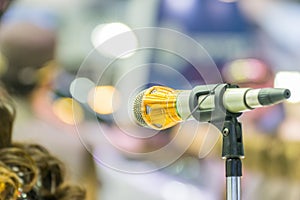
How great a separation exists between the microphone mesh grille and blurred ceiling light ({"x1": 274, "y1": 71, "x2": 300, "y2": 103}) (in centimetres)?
134

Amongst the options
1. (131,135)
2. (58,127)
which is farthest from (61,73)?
(131,135)

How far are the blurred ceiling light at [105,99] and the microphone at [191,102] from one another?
33 millimetres

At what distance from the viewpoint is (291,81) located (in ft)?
7.09

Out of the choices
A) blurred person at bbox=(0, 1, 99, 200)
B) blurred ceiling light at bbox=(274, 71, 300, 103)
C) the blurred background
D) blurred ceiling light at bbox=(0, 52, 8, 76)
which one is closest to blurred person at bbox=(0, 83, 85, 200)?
the blurred background

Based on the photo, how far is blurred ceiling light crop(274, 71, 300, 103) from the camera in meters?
2.10

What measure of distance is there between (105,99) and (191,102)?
12 cm

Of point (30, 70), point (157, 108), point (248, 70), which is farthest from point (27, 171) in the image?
point (248, 70)

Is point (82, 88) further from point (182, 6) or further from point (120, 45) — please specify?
point (182, 6)

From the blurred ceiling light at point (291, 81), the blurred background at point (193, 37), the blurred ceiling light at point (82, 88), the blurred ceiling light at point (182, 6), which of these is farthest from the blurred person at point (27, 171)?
the blurred ceiling light at point (182, 6)

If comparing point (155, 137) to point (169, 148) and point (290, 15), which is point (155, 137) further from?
point (290, 15)

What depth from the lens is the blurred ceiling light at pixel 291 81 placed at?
82.5 inches

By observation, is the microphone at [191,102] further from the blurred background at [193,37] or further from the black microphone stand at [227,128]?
the blurred background at [193,37]

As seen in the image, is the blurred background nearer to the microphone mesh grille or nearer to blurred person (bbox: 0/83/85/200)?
blurred person (bbox: 0/83/85/200)

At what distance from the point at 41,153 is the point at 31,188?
0.39 ft
